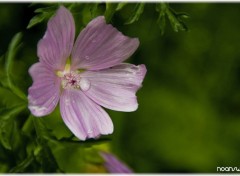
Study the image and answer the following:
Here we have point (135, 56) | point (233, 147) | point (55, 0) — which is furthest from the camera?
point (233, 147)

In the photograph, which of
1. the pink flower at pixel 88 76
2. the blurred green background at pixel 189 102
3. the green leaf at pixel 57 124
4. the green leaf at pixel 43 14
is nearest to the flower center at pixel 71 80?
the pink flower at pixel 88 76

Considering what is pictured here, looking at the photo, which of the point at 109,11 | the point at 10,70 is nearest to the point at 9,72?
the point at 10,70

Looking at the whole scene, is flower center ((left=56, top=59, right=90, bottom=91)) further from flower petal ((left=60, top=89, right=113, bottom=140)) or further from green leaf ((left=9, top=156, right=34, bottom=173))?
green leaf ((left=9, top=156, right=34, bottom=173))

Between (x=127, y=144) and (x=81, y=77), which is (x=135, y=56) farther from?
(x=81, y=77)

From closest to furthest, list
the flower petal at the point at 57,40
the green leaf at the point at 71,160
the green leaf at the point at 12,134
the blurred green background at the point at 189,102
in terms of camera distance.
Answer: the flower petal at the point at 57,40 < the green leaf at the point at 12,134 < the green leaf at the point at 71,160 < the blurred green background at the point at 189,102

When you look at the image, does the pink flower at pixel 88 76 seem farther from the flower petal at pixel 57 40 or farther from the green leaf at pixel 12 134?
the green leaf at pixel 12 134

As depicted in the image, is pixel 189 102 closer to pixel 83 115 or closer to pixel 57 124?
pixel 57 124

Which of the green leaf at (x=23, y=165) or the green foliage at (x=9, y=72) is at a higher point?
the green foliage at (x=9, y=72)

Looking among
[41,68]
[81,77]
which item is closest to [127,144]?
[81,77]
